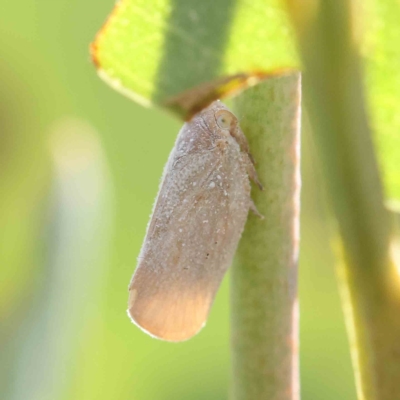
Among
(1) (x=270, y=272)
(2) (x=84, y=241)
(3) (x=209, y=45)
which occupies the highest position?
(3) (x=209, y=45)

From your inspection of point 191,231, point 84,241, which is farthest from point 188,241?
point 84,241

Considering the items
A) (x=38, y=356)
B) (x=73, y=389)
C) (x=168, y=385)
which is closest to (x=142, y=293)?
(x=38, y=356)

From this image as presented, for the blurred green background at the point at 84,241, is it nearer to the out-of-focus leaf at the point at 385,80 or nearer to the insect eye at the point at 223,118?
the insect eye at the point at 223,118

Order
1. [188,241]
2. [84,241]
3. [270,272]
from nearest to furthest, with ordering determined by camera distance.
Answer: [270,272] < [188,241] < [84,241]

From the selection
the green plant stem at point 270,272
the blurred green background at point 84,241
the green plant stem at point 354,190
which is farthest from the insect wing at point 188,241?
the blurred green background at point 84,241

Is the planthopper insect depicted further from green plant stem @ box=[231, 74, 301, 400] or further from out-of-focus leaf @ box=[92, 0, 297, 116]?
out-of-focus leaf @ box=[92, 0, 297, 116]

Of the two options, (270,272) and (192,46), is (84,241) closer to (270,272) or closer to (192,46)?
(270,272)
